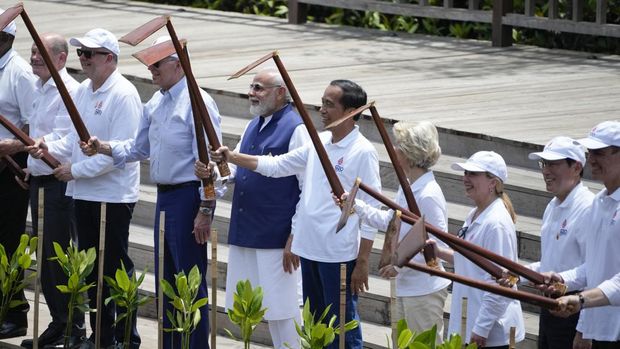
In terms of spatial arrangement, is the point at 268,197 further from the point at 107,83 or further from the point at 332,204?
the point at 107,83

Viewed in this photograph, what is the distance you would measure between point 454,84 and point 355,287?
423 cm

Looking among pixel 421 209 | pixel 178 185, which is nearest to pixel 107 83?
pixel 178 185

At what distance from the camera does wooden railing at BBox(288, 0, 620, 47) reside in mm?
11377

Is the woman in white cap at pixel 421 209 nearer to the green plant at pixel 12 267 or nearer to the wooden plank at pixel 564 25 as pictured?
the green plant at pixel 12 267

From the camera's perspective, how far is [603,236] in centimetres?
557

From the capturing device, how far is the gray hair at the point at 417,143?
21.4ft

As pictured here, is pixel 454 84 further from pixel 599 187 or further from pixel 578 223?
pixel 578 223

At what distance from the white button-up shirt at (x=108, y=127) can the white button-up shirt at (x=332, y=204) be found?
1156 mm

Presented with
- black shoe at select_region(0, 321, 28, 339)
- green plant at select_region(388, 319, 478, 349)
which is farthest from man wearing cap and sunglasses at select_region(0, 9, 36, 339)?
green plant at select_region(388, 319, 478, 349)

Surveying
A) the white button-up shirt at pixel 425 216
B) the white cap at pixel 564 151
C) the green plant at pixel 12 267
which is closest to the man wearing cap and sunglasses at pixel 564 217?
the white cap at pixel 564 151

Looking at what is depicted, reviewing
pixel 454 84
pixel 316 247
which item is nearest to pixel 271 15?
pixel 454 84

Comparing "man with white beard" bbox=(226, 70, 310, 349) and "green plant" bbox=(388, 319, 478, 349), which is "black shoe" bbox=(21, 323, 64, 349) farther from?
"green plant" bbox=(388, 319, 478, 349)

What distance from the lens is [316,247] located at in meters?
6.82

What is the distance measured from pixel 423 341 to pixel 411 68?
6530 millimetres
